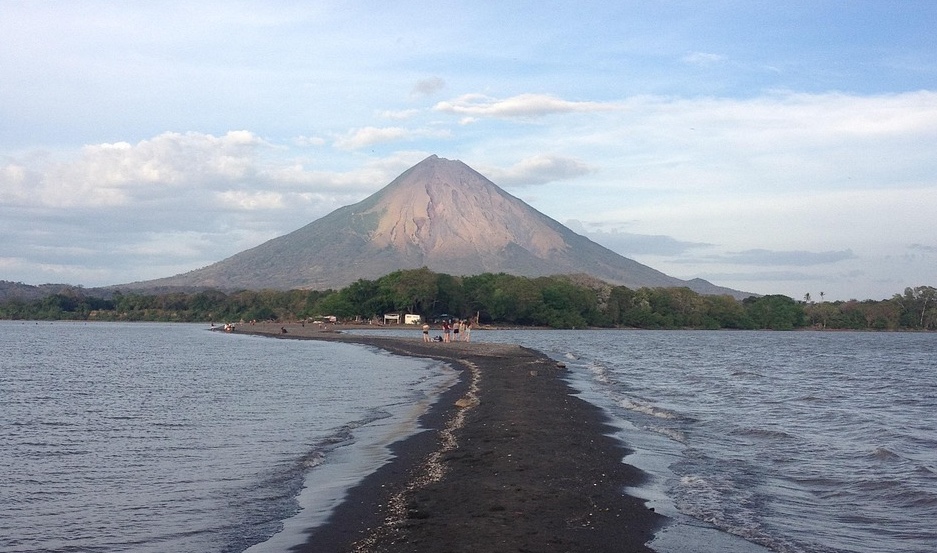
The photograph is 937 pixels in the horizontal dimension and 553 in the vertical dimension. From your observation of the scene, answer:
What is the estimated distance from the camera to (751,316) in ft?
550

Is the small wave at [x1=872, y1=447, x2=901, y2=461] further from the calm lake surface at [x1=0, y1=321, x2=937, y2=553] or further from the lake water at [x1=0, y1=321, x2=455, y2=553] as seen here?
the lake water at [x1=0, y1=321, x2=455, y2=553]

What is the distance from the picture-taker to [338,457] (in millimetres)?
14734

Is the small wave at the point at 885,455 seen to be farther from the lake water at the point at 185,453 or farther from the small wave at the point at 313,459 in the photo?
the small wave at the point at 313,459

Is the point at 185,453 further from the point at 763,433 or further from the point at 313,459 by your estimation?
the point at 763,433

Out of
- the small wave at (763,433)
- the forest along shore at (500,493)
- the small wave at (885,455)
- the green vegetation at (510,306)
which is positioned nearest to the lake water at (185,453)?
the forest along shore at (500,493)

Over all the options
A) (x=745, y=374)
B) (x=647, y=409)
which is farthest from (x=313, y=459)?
(x=745, y=374)

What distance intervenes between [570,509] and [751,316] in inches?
6546

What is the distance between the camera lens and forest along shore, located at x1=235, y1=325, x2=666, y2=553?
29.1 ft

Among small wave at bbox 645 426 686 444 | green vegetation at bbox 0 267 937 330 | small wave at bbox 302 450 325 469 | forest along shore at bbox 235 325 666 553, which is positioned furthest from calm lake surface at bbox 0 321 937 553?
green vegetation at bbox 0 267 937 330

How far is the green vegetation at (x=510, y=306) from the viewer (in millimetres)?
128625

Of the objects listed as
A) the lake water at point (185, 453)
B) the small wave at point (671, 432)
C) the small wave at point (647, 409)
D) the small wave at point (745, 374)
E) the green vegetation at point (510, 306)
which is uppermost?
the green vegetation at point (510, 306)

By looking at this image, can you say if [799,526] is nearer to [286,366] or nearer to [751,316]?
[286,366]

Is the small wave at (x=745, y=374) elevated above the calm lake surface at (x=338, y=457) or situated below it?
above

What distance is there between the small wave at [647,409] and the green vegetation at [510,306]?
97550 mm
